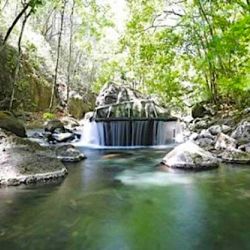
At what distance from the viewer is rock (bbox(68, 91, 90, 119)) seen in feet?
81.5

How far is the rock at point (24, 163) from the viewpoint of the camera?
19.2 ft

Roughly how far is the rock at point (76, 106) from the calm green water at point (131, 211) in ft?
59.2

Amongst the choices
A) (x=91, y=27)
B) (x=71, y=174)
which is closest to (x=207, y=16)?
(x=91, y=27)

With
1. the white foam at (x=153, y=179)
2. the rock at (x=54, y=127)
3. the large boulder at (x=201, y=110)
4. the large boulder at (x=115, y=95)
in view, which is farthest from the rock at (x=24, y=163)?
the large boulder at (x=201, y=110)

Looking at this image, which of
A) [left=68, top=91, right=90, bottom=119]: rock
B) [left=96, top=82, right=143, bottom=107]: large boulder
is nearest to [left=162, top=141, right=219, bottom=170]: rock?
[left=96, top=82, right=143, bottom=107]: large boulder

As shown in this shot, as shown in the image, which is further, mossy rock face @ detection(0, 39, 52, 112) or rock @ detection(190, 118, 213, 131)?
mossy rock face @ detection(0, 39, 52, 112)

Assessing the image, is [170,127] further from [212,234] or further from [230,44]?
[212,234]

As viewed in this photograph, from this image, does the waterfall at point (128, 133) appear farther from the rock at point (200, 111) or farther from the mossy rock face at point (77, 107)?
the mossy rock face at point (77, 107)

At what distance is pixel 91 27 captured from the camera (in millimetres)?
21531

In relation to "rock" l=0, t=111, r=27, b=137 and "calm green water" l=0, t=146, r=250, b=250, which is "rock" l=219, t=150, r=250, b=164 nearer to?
"calm green water" l=0, t=146, r=250, b=250

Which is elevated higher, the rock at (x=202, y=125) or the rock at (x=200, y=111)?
the rock at (x=200, y=111)

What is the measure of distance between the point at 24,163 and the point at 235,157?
4.51 meters

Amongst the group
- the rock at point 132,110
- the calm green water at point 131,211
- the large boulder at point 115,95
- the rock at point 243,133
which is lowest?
the calm green water at point 131,211

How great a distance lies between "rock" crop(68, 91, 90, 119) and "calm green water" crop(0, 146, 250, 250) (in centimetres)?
1804
